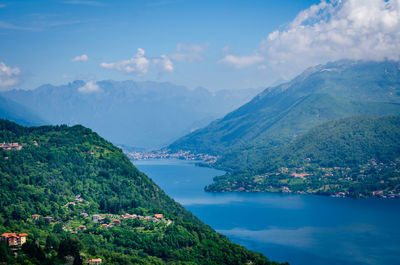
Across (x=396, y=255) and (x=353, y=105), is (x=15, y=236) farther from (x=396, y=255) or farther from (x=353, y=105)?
(x=353, y=105)

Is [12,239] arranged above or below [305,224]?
below

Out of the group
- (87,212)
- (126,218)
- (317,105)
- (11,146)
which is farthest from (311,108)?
(87,212)

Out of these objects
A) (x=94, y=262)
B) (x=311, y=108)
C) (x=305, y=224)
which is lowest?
(x=94, y=262)

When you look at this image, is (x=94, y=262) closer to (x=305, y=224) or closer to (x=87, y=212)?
(x=87, y=212)

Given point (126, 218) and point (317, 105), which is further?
point (317, 105)

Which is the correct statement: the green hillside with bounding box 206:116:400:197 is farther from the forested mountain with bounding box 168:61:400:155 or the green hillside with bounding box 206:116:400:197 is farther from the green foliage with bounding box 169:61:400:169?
the forested mountain with bounding box 168:61:400:155

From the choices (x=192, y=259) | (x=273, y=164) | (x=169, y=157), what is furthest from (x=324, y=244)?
(x=169, y=157)

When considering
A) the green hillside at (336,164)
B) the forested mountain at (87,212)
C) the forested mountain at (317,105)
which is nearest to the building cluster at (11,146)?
the forested mountain at (87,212)
